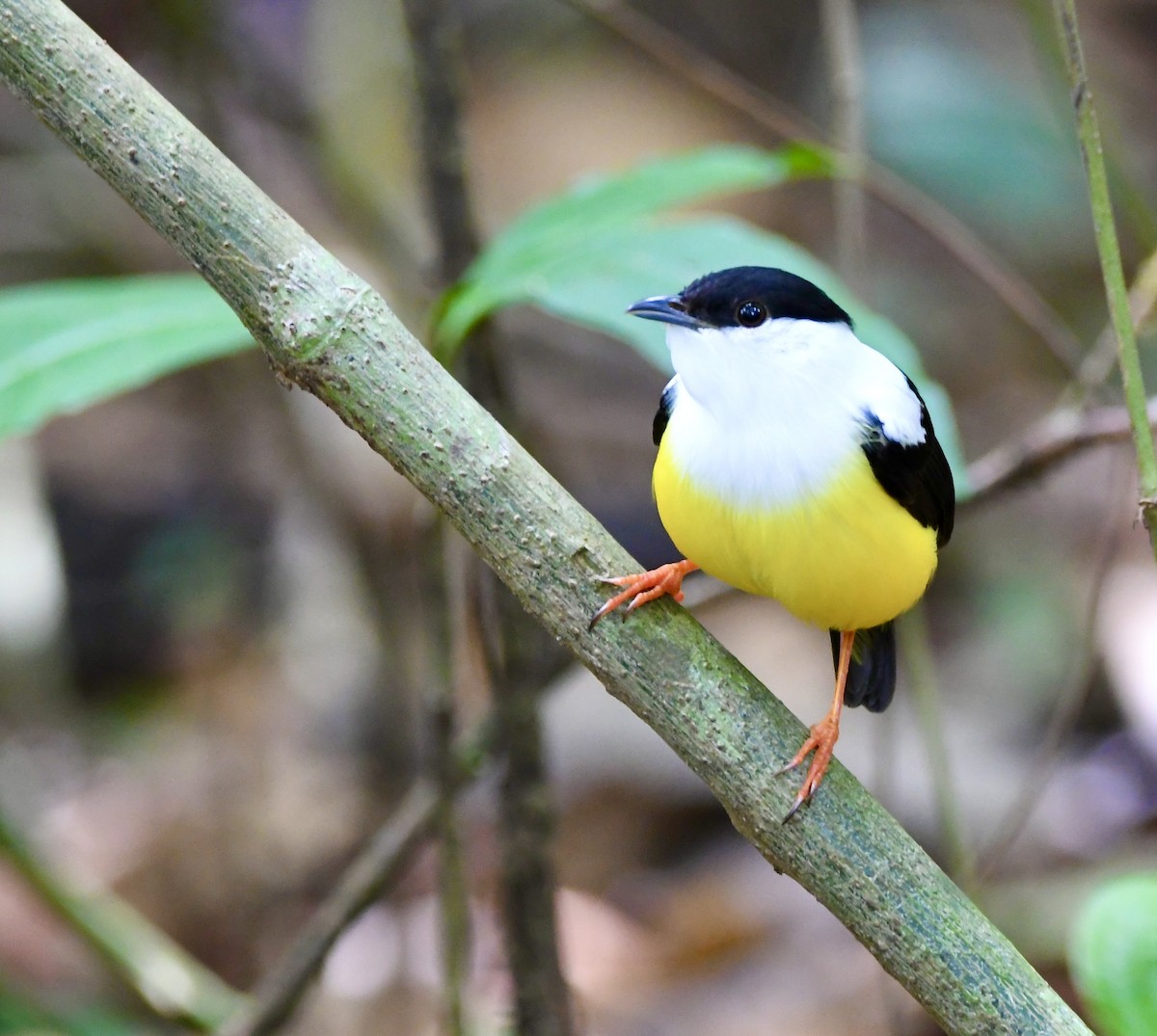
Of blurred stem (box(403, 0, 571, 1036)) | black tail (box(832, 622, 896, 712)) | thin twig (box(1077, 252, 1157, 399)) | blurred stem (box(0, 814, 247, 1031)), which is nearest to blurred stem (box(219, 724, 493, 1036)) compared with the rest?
blurred stem (box(403, 0, 571, 1036))

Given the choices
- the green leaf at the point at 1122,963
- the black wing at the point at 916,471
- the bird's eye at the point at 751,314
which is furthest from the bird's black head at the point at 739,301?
the green leaf at the point at 1122,963

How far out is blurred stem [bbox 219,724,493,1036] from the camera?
105 inches

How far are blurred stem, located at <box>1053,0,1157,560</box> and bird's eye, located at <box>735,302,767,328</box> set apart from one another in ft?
1.81

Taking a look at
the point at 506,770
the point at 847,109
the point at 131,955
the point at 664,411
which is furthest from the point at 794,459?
the point at 131,955

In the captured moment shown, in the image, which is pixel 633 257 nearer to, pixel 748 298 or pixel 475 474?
pixel 748 298

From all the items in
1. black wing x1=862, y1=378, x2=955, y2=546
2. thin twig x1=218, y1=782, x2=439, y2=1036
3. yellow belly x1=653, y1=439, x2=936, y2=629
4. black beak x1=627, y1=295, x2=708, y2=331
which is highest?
black beak x1=627, y1=295, x2=708, y2=331

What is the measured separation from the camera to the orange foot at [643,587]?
154 cm

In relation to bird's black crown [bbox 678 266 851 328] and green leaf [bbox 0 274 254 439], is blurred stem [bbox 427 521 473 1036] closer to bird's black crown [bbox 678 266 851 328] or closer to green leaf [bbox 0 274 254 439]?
green leaf [bbox 0 274 254 439]

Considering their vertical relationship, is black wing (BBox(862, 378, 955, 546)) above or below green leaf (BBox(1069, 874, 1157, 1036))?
above

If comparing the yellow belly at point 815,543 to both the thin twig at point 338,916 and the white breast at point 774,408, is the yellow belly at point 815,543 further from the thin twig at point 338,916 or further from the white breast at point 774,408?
the thin twig at point 338,916

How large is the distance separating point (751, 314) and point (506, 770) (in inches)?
41.4

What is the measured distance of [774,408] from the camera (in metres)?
1.95

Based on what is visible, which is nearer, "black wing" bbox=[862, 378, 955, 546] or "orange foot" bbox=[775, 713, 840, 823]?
"orange foot" bbox=[775, 713, 840, 823]

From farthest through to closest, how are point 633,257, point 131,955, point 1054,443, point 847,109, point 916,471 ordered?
point 131,955 → point 847,109 → point 1054,443 → point 633,257 → point 916,471
